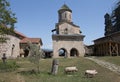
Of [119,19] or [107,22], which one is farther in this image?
[107,22]

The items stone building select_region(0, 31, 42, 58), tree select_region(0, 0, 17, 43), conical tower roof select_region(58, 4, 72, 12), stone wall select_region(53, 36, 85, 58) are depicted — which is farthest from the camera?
conical tower roof select_region(58, 4, 72, 12)

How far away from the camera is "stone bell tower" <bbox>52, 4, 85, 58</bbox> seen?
166 feet

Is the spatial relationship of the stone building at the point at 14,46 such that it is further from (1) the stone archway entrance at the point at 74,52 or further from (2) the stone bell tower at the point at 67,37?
(1) the stone archway entrance at the point at 74,52

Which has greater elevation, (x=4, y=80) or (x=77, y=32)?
(x=77, y=32)

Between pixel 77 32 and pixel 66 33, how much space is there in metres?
3.11

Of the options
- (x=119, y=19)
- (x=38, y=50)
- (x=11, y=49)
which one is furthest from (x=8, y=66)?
(x=119, y=19)

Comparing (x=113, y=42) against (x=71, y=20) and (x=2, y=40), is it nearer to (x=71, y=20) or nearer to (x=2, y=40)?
(x=71, y=20)

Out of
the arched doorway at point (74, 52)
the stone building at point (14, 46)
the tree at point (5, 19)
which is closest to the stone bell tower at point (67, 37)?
the arched doorway at point (74, 52)

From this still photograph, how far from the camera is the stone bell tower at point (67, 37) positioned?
50594mm

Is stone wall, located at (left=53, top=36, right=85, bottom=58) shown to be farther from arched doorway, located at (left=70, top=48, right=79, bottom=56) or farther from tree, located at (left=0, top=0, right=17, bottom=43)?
tree, located at (left=0, top=0, right=17, bottom=43)

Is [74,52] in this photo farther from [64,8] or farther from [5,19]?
A: [5,19]

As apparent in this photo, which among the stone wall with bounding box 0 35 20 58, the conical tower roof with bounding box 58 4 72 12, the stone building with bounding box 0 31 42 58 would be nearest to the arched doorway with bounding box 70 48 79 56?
the stone building with bounding box 0 31 42 58

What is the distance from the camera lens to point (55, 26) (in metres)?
55.0

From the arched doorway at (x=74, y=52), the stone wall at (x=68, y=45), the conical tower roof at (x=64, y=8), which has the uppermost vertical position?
the conical tower roof at (x=64, y=8)
